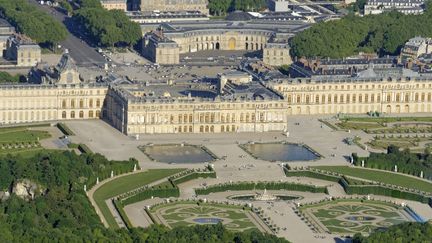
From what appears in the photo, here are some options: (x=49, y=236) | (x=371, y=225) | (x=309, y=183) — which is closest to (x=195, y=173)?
(x=309, y=183)

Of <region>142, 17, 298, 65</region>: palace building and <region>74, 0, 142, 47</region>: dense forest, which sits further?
<region>74, 0, 142, 47</region>: dense forest

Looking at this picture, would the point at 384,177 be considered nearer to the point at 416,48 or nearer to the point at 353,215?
the point at 353,215

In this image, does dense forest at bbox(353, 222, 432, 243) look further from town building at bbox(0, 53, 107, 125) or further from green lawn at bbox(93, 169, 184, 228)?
town building at bbox(0, 53, 107, 125)

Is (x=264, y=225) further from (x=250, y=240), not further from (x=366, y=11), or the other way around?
(x=366, y=11)

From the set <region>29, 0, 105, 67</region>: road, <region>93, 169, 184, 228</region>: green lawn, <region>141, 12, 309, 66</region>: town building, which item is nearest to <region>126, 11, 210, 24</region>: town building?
<region>141, 12, 309, 66</region>: town building

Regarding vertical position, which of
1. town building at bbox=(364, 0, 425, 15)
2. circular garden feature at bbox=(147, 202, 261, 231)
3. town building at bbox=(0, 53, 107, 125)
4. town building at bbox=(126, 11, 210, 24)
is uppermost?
town building at bbox=(364, 0, 425, 15)

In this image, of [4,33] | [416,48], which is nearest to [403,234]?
[416,48]
